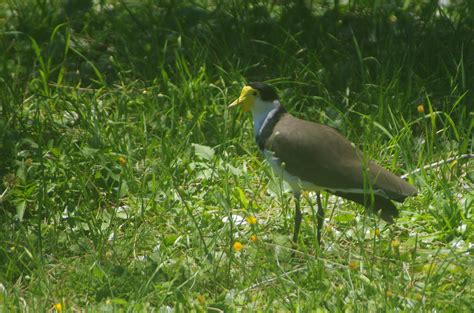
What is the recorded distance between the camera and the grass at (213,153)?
4895 millimetres

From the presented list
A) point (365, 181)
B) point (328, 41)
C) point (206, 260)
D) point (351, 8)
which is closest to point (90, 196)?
point (206, 260)

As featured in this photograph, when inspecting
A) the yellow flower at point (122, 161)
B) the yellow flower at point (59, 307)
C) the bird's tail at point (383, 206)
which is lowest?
the yellow flower at point (122, 161)

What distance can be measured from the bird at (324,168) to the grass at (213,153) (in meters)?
0.17

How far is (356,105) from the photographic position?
262 inches

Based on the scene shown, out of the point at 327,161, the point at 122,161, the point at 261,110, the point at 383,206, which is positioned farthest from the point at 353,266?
the point at 122,161

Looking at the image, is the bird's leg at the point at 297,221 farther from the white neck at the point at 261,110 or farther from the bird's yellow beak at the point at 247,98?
the bird's yellow beak at the point at 247,98

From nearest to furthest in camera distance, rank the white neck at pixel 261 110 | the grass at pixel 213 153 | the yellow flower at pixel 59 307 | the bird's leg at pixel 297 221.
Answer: the yellow flower at pixel 59 307
the grass at pixel 213 153
the bird's leg at pixel 297 221
the white neck at pixel 261 110

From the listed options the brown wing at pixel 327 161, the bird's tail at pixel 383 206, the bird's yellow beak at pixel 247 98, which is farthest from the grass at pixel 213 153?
the bird's yellow beak at pixel 247 98

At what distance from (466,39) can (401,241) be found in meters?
2.04

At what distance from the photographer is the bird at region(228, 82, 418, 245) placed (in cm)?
523

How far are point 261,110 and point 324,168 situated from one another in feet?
2.04

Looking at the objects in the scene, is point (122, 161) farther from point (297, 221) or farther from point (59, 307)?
point (59, 307)

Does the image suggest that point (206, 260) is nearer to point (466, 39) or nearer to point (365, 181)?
point (365, 181)

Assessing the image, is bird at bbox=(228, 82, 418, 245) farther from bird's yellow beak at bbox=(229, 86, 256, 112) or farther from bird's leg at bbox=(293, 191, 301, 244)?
bird's yellow beak at bbox=(229, 86, 256, 112)
